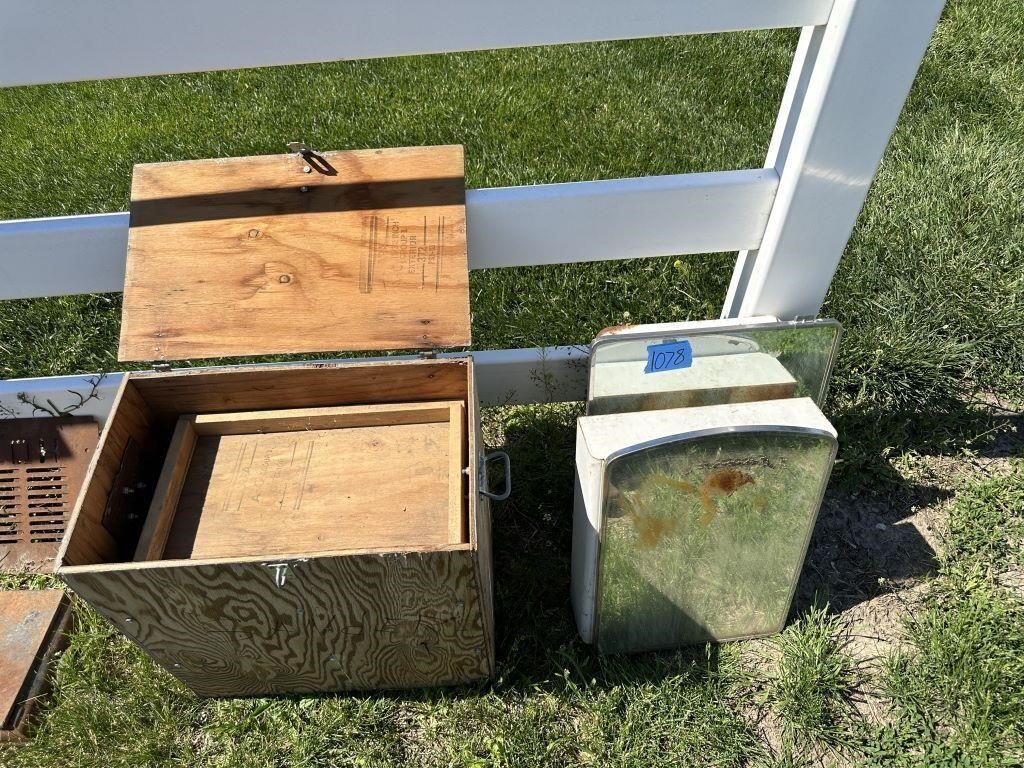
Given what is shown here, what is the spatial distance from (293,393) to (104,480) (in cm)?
57

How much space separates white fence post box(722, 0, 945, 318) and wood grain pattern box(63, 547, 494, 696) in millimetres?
1320

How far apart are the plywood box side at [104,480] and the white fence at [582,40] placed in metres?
0.48

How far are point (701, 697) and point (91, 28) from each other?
8.25 ft

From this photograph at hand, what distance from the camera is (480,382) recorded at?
2.69 meters

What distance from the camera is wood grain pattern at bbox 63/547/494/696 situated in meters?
1.66

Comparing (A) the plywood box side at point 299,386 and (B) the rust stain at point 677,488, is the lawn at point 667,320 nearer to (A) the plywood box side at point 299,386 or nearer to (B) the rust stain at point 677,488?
(B) the rust stain at point 677,488

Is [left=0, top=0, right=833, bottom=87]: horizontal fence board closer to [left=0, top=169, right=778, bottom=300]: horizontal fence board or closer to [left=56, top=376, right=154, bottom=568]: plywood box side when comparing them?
[left=0, top=169, right=778, bottom=300]: horizontal fence board

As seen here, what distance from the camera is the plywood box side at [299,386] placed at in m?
2.12

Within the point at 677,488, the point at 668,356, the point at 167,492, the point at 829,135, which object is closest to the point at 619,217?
the point at 668,356

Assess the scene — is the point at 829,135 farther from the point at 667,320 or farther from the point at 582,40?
the point at 667,320

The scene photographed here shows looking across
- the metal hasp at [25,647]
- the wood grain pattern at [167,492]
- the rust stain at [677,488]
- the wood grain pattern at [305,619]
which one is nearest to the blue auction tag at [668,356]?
the rust stain at [677,488]

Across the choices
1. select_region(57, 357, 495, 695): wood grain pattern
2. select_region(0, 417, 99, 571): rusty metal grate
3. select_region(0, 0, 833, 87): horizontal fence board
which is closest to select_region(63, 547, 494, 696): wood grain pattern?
select_region(57, 357, 495, 695): wood grain pattern

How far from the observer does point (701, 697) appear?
7.35 ft

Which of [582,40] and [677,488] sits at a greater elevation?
[582,40]
